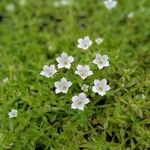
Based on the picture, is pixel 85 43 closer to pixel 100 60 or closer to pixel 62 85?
pixel 100 60

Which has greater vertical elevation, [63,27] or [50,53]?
[63,27]

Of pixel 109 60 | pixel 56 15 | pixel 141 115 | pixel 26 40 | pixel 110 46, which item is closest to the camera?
pixel 141 115

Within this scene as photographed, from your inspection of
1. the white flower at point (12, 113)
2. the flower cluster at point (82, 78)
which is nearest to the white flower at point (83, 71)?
the flower cluster at point (82, 78)

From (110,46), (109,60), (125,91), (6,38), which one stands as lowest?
(125,91)

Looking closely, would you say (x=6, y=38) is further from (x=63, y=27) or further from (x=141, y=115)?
(x=141, y=115)

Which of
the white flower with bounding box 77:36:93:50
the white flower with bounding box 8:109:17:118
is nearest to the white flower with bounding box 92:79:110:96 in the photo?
the white flower with bounding box 77:36:93:50

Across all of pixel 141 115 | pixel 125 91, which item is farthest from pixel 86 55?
pixel 141 115
